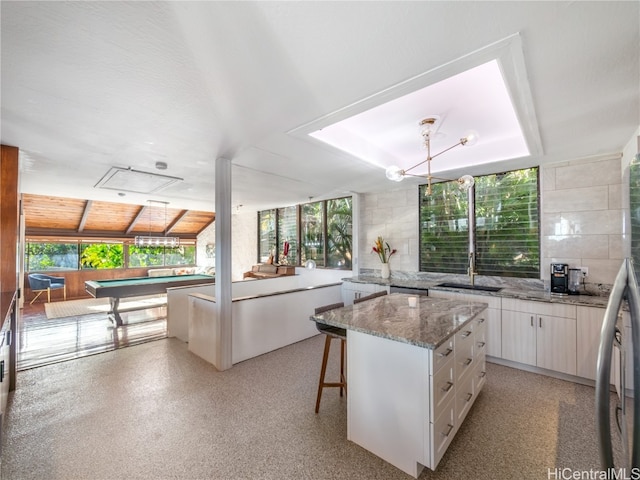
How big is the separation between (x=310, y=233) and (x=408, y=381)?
4.85 m

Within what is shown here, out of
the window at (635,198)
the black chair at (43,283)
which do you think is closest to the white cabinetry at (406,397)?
the window at (635,198)

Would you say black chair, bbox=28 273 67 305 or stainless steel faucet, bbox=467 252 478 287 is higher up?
stainless steel faucet, bbox=467 252 478 287

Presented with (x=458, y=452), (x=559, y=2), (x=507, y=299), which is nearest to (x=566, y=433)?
(x=458, y=452)

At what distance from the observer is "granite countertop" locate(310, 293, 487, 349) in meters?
1.73

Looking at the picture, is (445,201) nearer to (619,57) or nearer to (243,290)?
(619,57)

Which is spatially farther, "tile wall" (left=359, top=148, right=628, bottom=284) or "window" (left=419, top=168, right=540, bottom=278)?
"window" (left=419, top=168, right=540, bottom=278)

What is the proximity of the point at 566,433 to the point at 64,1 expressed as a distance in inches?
158

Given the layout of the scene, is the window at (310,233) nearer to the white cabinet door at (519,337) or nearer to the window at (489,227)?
the window at (489,227)

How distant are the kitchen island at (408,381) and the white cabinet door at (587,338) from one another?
56.8 inches

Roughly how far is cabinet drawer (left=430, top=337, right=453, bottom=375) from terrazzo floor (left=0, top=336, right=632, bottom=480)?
0.70 meters

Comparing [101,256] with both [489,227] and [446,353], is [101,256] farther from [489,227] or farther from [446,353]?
[489,227]

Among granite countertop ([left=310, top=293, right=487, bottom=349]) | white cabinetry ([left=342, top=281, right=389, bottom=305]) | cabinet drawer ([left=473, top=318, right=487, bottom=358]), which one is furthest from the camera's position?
white cabinetry ([left=342, top=281, right=389, bottom=305])

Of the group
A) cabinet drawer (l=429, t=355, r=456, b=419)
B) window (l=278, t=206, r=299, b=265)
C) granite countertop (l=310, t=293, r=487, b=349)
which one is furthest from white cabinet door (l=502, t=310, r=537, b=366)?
window (l=278, t=206, r=299, b=265)

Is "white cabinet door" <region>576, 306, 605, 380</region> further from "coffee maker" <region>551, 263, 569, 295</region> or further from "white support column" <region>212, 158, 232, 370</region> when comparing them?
"white support column" <region>212, 158, 232, 370</region>
